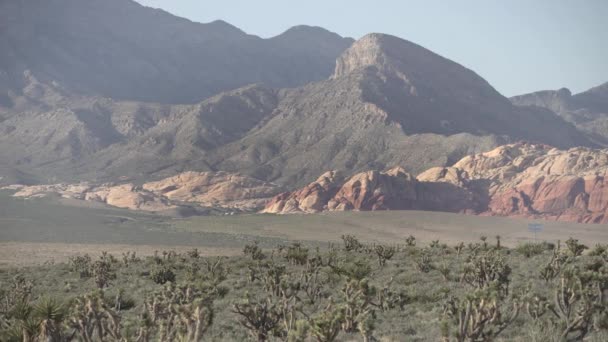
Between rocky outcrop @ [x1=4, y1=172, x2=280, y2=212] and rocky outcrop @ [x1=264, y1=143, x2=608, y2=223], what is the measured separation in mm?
15573

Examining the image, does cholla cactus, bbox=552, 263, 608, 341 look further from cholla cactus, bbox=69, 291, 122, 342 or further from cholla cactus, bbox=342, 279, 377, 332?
cholla cactus, bbox=69, 291, 122, 342

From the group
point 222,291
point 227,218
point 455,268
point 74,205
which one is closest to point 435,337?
point 222,291

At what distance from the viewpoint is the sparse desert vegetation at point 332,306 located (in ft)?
41.9

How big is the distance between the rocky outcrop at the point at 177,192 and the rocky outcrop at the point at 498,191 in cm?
1557

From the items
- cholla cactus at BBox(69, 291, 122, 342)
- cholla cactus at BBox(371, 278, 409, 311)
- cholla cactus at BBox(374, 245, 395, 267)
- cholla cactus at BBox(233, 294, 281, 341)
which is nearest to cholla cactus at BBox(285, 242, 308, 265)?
cholla cactus at BBox(374, 245, 395, 267)

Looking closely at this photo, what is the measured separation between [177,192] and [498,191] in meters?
76.0

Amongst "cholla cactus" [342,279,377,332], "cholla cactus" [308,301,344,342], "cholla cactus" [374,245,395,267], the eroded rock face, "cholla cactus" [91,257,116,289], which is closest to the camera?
"cholla cactus" [308,301,344,342]

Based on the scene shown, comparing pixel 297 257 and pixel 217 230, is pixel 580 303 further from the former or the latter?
pixel 217 230

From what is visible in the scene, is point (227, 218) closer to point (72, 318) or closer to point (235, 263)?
point (235, 263)

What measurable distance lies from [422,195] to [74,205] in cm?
7519

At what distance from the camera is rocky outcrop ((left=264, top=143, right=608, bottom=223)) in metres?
121

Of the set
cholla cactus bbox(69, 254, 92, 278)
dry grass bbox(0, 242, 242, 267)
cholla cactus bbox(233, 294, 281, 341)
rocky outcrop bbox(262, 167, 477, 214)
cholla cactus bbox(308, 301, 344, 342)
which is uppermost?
rocky outcrop bbox(262, 167, 477, 214)

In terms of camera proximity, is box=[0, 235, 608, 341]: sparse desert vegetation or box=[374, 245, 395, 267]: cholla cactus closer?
box=[0, 235, 608, 341]: sparse desert vegetation

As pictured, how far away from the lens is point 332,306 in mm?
15023
